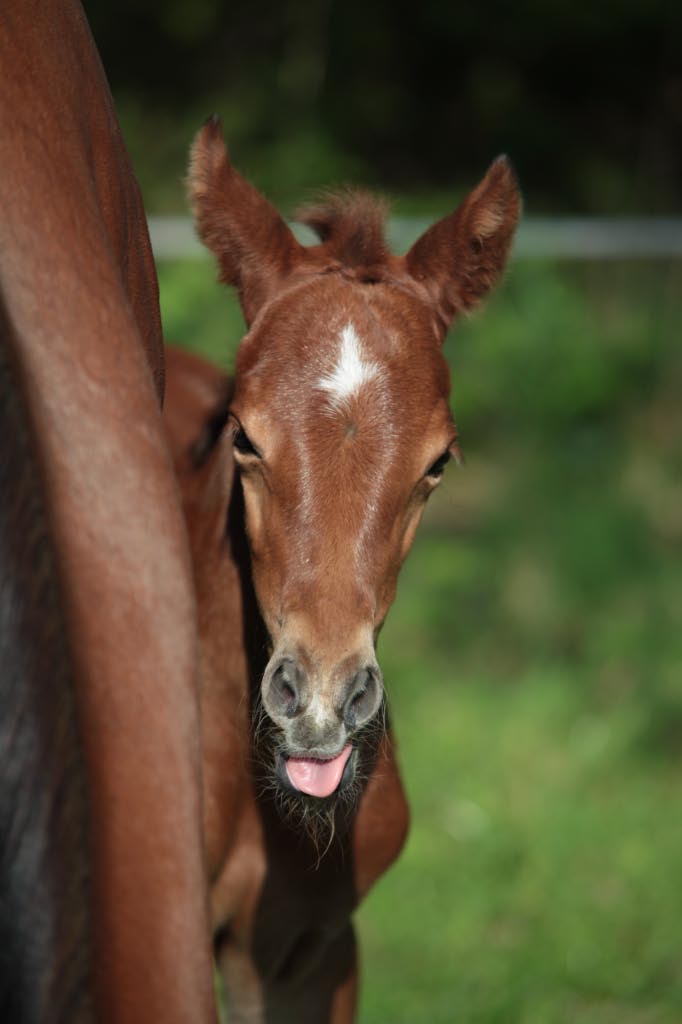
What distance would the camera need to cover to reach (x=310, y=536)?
2.14m

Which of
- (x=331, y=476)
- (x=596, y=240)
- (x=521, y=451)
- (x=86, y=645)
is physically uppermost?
(x=86, y=645)

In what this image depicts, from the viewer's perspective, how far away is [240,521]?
255 centimetres

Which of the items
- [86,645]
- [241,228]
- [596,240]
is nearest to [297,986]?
[241,228]

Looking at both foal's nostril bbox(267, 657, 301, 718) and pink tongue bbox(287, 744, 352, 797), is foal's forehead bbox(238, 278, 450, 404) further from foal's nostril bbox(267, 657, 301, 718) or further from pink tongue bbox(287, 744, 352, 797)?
pink tongue bbox(287, 744, 352, 797)

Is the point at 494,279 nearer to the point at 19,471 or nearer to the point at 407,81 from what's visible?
the point at 19,471

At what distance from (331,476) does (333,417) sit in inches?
3.8

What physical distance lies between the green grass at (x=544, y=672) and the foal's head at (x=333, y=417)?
1921 mm

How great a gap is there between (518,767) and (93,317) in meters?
4.10

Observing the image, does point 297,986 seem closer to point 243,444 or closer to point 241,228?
point 243,444

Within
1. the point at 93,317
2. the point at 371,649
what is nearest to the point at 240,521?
the point at 371,649

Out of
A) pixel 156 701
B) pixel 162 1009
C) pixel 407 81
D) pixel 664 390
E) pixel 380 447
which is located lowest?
pixel 664 390

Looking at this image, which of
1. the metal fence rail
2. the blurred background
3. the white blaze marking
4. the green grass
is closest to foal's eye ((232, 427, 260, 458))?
the white blaze marking

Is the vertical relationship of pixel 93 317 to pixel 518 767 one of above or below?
above

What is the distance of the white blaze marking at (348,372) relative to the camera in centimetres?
221
